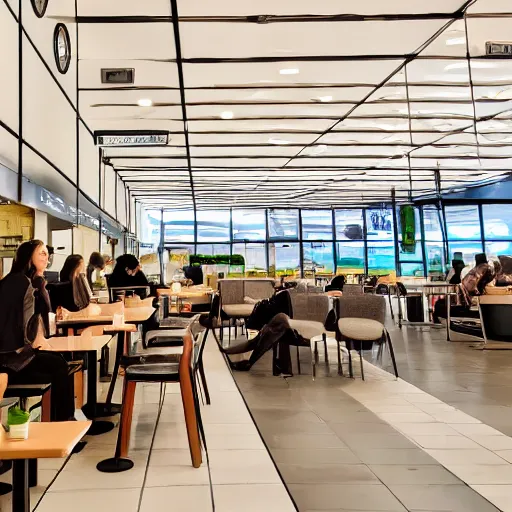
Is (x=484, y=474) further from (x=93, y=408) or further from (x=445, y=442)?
(x=93, y=408)

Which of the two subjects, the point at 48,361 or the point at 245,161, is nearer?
the point at 48,361

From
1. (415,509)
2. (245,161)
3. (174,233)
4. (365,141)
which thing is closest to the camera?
(415,509)

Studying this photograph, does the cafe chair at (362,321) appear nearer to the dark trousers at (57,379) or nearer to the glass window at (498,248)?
the dark trousers at (57,379)

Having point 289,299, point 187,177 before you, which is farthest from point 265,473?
point 187,177

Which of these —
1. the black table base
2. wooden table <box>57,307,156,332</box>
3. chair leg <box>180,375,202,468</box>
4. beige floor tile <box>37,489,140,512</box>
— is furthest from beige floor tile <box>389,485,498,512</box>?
wooden table <box>57,307,156,332</box>

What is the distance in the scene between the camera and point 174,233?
→ 20.7 meters

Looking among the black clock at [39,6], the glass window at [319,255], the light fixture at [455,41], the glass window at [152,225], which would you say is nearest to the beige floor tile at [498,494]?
the light fixture at [455,41]

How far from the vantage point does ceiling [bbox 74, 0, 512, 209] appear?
5719mm

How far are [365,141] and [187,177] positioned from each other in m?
5.45

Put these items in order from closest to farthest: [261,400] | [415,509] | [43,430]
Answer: [43,430]
[415,509]
[261,400]

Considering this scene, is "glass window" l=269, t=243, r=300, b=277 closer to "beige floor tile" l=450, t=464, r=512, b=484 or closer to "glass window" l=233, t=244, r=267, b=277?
"glass window" l=233, t=244, r=267, b=277

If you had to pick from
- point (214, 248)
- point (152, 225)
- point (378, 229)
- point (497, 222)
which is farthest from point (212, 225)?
point (497, 222)

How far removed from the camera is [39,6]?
5.53 m

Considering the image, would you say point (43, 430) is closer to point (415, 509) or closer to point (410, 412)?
point (415, 509)
